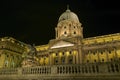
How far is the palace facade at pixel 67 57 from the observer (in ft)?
45.1

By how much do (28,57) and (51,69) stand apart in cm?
793

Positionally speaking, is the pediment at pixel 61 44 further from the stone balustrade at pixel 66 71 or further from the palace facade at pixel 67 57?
the stone balustrade at pixel 66 71

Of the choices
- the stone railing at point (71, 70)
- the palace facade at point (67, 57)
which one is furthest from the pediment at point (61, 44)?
the stone railing at point (71, 70)

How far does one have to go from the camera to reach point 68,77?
1434 cm

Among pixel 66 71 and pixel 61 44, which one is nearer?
pixel 66 71

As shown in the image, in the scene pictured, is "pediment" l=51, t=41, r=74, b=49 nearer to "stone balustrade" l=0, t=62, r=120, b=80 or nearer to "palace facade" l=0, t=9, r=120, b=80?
"palace facade" l=0, t=9, r=120, b=80

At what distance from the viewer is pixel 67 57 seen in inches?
2383

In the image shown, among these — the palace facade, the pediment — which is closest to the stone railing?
the palace facade

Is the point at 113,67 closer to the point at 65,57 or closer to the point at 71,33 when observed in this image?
the point at 65,57

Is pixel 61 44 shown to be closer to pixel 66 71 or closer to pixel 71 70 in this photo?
pixel 66 71


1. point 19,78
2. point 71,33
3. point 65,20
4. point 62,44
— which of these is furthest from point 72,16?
point 19,78

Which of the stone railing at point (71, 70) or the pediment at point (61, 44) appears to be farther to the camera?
the pediment at point (61, 44)

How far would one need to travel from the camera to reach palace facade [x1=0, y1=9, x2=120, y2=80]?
1373cm

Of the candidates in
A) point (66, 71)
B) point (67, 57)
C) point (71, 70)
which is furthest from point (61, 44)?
point (71, 70)
